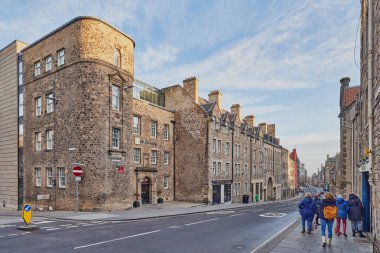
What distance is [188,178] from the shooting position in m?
30.1

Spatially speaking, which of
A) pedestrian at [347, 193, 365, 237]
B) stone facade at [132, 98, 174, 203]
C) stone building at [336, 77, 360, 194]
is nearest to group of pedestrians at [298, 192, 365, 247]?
pedestrian at [347, 193, 365, 237]

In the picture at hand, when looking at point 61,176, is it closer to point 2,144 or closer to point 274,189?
point 2,144

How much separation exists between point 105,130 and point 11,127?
12.9 metres

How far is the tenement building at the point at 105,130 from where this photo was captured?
63.8 feet

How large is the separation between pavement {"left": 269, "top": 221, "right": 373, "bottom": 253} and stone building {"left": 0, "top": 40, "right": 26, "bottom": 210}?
80.2 feet

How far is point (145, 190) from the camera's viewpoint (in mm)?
26016

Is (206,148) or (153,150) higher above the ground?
(206,148)

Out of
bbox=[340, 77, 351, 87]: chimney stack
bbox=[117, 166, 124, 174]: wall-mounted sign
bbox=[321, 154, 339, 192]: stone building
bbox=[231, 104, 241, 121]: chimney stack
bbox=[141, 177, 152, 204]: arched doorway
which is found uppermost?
bbox=[340, 77, 351, 87]: chimney stack

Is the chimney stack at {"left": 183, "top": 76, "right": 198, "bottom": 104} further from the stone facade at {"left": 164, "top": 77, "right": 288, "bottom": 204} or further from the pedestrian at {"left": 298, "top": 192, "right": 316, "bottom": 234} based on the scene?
the pedestrian at {"left": 298, "top": 192, "right": 316, "bottom": 234}

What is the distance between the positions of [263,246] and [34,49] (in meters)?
24.4

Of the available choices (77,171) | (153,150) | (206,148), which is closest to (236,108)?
(206,148)

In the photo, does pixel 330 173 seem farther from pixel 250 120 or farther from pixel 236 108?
pixel 236 108

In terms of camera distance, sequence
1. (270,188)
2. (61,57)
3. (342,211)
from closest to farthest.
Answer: (342,211)
(61,57)
(270,188)

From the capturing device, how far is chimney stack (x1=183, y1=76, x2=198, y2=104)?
102 ft
